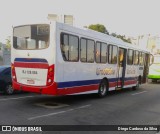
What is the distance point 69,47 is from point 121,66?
6.17 meters

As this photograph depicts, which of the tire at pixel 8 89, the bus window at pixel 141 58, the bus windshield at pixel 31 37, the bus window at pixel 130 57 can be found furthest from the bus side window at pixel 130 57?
the bus windshield at pixel 31 37

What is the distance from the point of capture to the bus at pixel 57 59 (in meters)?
9.91

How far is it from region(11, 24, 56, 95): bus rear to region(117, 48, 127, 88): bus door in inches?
258

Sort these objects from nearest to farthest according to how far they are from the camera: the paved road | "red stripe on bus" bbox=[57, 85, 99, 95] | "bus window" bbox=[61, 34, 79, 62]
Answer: the paved road → "red stripe on bus" bbox=[57, 85, 99, 95] → "bus window" bbox=[61, 34, 79, 62]

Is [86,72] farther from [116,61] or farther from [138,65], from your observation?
[138,65]

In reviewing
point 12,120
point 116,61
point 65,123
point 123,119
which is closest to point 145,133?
point 123,119

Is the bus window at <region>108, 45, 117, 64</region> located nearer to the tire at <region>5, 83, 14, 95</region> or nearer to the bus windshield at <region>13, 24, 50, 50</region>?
the bus windshield at <region>13, 24, 50, 50</region>

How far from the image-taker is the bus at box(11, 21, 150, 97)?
32.5 ft

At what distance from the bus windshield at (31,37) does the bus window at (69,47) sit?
0.69 metres

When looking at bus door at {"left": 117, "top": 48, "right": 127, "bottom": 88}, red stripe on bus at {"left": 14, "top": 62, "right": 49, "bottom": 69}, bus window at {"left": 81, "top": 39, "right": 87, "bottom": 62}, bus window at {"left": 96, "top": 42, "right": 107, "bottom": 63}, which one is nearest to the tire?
red stripe on bus at {"left": 14, "top": 62, "right": 49, "bottom": 69}

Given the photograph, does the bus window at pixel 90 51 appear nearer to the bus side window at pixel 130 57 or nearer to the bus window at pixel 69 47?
the bus window at pixel 69 47

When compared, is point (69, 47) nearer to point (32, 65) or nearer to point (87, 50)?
point (87, 50)

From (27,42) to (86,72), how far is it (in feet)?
9.82

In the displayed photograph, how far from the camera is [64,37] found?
33.8ft
